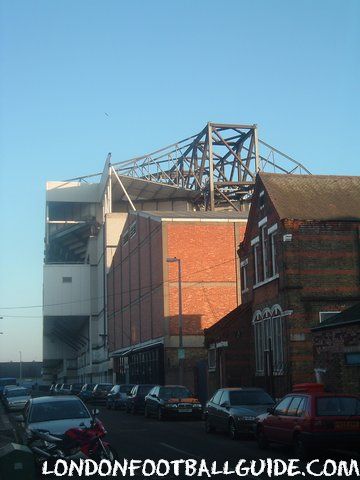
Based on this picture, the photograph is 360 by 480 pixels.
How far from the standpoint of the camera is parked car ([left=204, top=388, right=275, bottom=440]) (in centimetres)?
2012

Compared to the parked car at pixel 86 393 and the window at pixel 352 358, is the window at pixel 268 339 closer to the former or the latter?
the window at pixel 352 358

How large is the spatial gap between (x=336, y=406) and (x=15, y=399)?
30423mm

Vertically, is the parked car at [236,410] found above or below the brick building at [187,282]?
below

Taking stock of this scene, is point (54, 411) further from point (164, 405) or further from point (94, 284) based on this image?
point (94, 284)

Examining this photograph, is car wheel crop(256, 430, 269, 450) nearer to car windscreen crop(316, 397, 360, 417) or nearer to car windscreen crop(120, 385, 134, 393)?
car windscreen crop(316, 397, 360, 417)

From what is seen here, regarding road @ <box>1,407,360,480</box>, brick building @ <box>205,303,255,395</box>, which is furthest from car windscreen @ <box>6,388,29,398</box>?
road @ <box>1,407,360,480</box>

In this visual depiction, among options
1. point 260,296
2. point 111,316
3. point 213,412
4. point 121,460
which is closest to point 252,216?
point 260,296

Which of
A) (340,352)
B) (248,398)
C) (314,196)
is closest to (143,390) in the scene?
(314,196)

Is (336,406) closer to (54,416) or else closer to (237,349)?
(54,416)

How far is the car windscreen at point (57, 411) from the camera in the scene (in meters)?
15.4

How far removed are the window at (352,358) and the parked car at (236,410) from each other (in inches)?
113

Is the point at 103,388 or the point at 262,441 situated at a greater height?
the point at 103,388

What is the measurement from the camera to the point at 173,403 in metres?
29.7

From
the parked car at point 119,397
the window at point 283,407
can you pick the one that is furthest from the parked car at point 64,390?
the window at point 283,407
